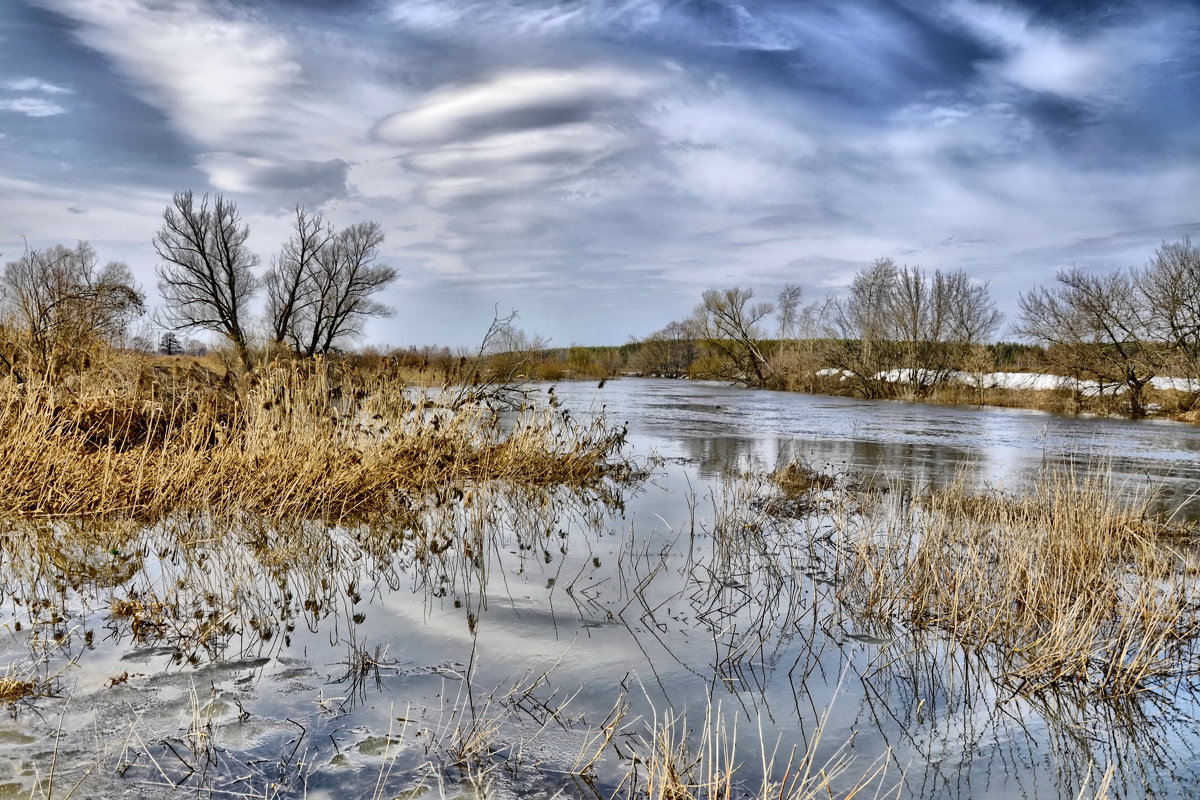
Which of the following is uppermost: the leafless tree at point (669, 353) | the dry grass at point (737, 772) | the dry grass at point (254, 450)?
the leafless tree at point (669, 353)

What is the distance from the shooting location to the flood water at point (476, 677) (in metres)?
3.23

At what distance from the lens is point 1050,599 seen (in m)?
4.95

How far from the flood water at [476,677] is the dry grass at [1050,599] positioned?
0.72 ft

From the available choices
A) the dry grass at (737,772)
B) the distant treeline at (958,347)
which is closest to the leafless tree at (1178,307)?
the distant treeline at (958,347)

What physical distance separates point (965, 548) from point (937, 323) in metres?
30.2

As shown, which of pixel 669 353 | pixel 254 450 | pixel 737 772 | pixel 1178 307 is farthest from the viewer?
pixel 669 353

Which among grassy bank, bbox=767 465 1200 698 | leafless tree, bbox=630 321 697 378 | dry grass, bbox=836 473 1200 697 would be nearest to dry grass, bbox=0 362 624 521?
grassy bank, bbox=767 465 1200 698

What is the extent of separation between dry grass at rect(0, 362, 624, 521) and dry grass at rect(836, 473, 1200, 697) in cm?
545

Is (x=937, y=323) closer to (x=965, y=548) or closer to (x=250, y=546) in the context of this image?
(x=965, y=548)

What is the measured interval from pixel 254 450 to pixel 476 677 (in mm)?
5624

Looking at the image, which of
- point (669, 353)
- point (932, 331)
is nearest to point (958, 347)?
point (932, 331)

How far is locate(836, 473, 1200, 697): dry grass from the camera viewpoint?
14.1ft

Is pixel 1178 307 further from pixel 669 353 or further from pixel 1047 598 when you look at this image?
pixel 669 353

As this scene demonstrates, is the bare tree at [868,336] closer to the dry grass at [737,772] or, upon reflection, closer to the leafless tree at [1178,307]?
the leafless tree at [1178,307]
